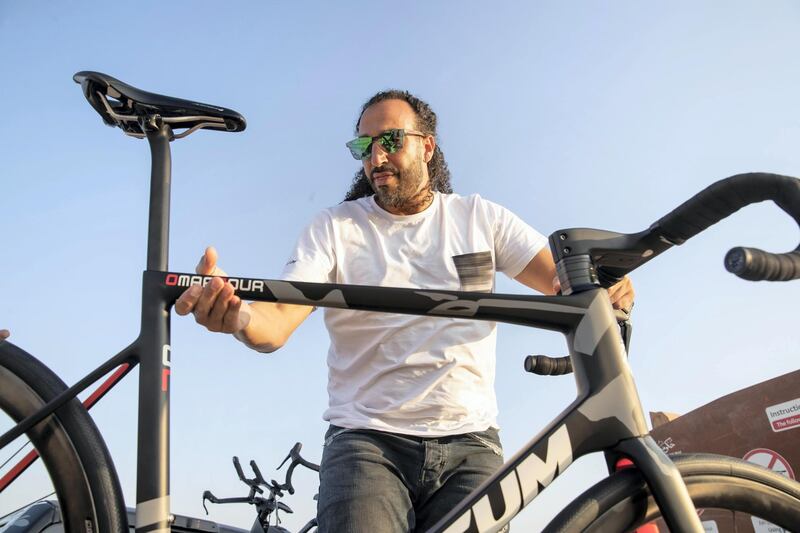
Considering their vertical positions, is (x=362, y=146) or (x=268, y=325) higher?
(x=362, y=146)

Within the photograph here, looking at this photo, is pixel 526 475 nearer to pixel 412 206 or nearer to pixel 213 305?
pixel 213 305

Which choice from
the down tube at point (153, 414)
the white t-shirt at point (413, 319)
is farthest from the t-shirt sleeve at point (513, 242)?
the down tube at point (153, 414)

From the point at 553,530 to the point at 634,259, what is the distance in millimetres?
667

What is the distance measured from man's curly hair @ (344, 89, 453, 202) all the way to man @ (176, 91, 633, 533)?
10.3 inches

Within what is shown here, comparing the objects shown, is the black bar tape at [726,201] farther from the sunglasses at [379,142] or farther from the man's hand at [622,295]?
the sunglasses at [379,142]

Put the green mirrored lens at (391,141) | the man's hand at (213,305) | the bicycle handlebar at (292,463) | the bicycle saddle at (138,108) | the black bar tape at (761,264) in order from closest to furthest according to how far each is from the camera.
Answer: the black bar tape at (761,264) → the man's hand at (213,305) → the bicycle saddle at (138,108) → the green mirrored lens at (391,141) → the bicycle handlebar at (292,463)

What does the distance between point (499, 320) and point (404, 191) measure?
2.95ft

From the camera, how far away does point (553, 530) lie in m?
1.23

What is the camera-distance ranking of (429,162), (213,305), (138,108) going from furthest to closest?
(429,162), (138,108), (213,305)

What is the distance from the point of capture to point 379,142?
2.37 meters

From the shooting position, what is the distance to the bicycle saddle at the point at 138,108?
1500 mm

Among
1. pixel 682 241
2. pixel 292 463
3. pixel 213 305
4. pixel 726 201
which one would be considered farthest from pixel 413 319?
pixel 292 463

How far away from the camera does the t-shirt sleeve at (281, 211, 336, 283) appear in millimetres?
1897

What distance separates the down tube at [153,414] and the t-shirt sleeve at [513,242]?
120 centimetres
